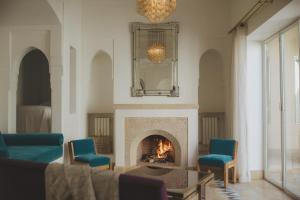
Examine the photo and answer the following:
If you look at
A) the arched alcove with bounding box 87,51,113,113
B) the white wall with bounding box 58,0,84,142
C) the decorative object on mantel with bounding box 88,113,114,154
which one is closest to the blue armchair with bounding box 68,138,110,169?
the white wall with bounding box 58,0,84,142

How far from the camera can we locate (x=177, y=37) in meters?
6.11

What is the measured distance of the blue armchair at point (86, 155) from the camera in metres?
5.01

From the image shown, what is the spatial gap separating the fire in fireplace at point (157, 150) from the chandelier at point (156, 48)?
172 centimetres

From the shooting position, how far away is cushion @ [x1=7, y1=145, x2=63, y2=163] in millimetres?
3837

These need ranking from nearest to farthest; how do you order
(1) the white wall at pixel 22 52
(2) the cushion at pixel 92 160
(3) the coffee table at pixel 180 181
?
(3) the coffee table at pixel 180 181, (2) the cushion at pixel 92 160, (1) the white wall at pixel 22 52

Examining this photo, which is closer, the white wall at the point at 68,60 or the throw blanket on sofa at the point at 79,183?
the throw blanket on sofa at the point at 79,183

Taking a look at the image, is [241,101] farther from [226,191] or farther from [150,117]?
[150,117]

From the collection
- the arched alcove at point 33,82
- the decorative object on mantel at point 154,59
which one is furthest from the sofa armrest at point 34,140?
the decorative object on mantel at point 154,59

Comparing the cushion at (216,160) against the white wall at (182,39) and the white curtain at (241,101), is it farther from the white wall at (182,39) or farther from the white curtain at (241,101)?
the white wall at (182,39)

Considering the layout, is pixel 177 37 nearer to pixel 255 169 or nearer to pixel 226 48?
pixel 226 48

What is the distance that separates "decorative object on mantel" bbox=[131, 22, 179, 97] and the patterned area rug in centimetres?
202

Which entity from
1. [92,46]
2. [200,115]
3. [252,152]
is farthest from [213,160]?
[92,46]

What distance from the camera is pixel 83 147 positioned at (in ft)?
17.7

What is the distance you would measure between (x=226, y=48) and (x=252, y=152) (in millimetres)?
2115
